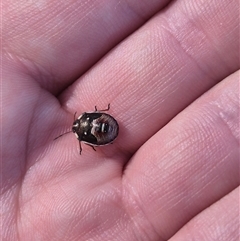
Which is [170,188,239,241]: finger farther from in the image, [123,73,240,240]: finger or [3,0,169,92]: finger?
[3,0,169,92]: finger

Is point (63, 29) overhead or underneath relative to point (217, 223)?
overhead

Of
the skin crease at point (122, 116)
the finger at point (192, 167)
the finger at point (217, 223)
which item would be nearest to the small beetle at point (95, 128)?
the skin crease at point (122, 116)

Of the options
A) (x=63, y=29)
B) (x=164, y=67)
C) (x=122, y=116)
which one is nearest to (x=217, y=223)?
(x=122, y=116)

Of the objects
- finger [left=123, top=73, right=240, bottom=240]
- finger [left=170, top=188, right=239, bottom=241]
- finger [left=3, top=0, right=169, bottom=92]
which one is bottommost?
finger [left=170, top=188, right=239, bottom=241]

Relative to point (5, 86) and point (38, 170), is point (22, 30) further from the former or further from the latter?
point (38, 170)

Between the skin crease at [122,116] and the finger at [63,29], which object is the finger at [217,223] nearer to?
the skin crease at [122,116]

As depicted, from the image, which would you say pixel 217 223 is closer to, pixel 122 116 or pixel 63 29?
pixel 122 116

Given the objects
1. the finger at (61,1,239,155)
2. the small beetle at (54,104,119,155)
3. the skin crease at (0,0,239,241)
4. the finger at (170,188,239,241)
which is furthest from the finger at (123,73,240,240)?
the small beetle at (54,104,119,155)
